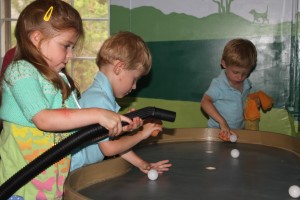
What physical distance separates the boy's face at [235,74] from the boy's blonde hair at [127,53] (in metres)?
1.03

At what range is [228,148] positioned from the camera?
204 cm

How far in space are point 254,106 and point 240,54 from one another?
35cm

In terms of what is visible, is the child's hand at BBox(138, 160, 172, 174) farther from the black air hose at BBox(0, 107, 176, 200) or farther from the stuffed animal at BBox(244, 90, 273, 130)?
the stuffed animal at BBox(244, 90, 273, 130)

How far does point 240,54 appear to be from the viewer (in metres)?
2.64

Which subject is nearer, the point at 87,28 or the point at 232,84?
the point at 232,84

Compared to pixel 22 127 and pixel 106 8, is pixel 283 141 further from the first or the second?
pixel 106 8

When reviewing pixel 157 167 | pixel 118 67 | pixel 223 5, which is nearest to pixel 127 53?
pixel 118 67

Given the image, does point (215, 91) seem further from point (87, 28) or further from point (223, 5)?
point (87, 28)

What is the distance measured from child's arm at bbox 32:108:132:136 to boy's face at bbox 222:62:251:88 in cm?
159

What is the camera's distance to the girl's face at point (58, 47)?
127cm

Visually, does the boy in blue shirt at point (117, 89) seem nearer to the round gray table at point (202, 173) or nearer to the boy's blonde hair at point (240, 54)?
the round gray table at point (202, 173)

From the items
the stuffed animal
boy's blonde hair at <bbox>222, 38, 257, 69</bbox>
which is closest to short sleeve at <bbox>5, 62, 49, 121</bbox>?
boy's blonde hair at <bbox>222, 38, 257, 69</bbox>

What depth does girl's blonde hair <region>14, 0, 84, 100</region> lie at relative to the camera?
1.25 meters

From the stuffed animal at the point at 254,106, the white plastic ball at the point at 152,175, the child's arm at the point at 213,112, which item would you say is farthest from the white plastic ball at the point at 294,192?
the stuffed animal at the point at 254,106
